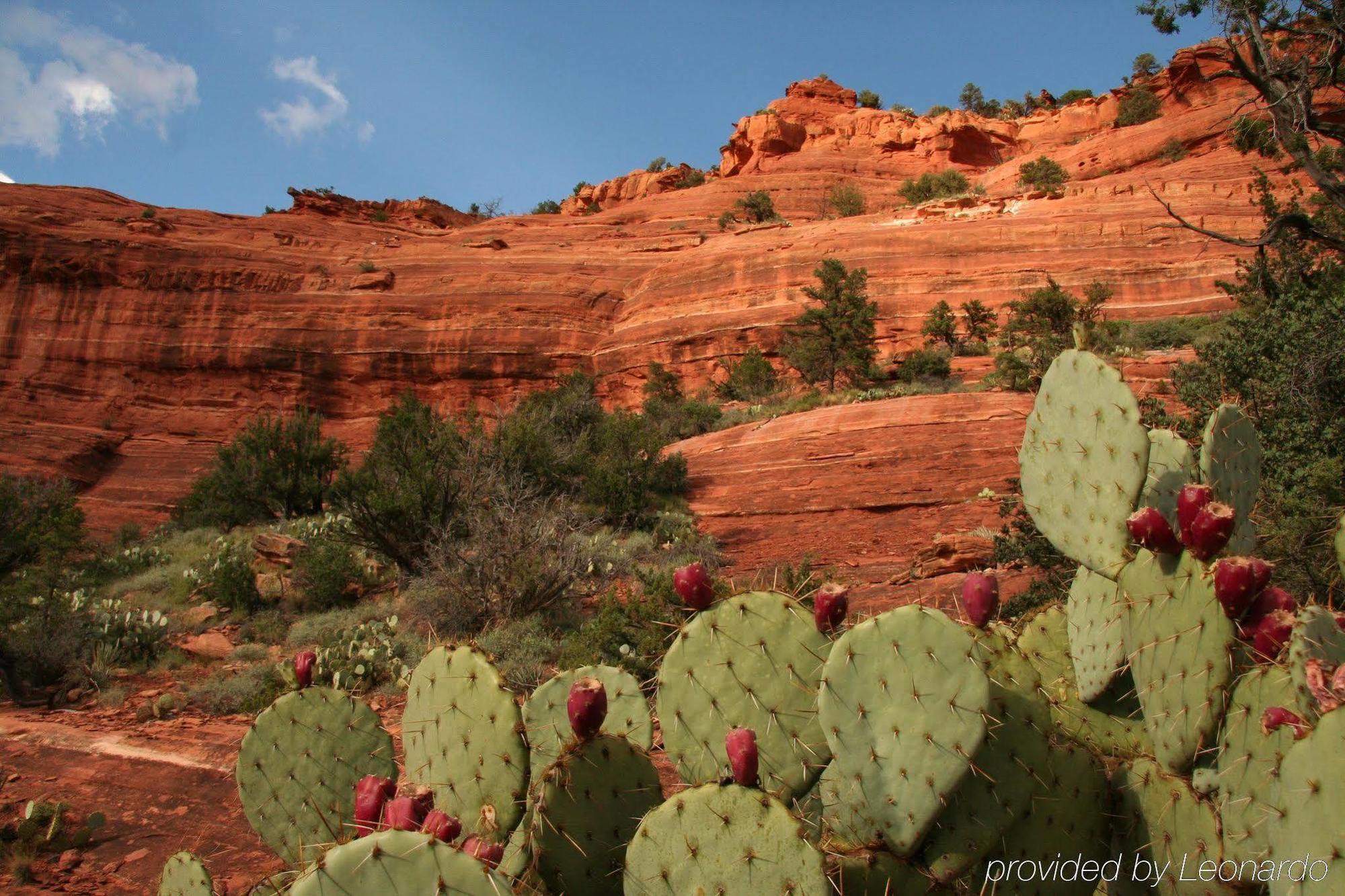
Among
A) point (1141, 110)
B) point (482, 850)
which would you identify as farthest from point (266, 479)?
point (1141, 110)

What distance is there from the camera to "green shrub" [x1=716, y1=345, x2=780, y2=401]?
25891 mm

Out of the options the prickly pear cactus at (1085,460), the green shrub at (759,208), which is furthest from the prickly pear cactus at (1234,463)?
the green shrub at (759,208)

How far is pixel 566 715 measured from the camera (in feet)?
10.2

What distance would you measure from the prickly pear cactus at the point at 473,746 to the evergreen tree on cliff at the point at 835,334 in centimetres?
2166

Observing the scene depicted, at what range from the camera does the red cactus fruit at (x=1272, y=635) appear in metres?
2.04

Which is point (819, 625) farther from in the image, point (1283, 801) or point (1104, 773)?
point (1283, 801)

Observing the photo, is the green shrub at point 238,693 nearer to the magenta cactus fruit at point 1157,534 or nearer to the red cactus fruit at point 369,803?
the red cactus fruit at point 369,803

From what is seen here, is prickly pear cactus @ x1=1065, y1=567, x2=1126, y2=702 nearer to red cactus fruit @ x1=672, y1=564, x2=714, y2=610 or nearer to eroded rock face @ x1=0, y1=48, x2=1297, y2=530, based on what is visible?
red cactus fruit @ x1=672, y1=564, x2=714, y2=610

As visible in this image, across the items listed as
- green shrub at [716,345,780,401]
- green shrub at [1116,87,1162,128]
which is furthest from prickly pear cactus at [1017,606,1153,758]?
green shrub at [1116,87,1162,128]

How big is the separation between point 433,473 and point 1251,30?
13.8 metres

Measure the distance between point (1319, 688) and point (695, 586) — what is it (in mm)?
1430

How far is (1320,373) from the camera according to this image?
8641mm

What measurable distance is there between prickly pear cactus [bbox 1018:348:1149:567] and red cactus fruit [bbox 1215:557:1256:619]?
0.63m

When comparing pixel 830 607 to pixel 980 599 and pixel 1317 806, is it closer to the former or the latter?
pixel 980 599
